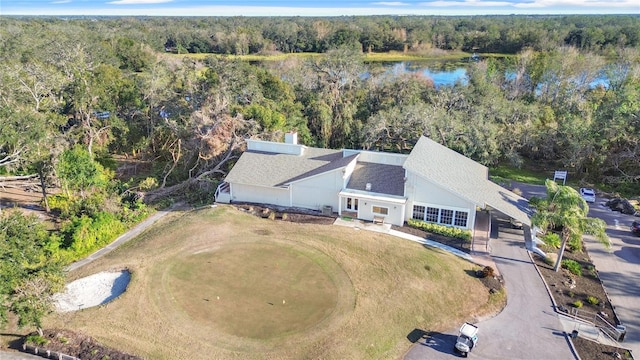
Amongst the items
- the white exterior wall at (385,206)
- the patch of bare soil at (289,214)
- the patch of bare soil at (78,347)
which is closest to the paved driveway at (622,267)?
the white exterior wall at (385,206)

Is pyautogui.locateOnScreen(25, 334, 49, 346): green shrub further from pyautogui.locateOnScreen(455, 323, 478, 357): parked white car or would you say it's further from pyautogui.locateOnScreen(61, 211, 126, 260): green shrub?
pyautogui.locateOnScreen(455, 323, 478, 357): parked white car

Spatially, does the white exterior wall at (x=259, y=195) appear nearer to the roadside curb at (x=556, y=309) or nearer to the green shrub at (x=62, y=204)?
the green shrub at (x=62, y=204)

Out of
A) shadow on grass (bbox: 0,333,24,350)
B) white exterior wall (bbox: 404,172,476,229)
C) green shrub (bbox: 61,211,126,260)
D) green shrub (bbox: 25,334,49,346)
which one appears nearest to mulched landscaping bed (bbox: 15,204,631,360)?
green shrub (bbox: 25,334,49,346)

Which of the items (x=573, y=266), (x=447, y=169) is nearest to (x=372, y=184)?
(x=447, y=169)

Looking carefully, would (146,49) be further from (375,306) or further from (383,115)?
(375,306)

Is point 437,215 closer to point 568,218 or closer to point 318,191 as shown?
point 568,218

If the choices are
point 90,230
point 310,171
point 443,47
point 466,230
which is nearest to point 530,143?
point 466,230

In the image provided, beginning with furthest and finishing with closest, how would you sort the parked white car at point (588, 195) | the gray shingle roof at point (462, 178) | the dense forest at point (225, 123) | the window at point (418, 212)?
1. the parked white car at point (588, 195)
2. the dense forest at point (225, 123)
3. the window at point (418, 212)
4. the gray shingle roof at point (462, 178)
